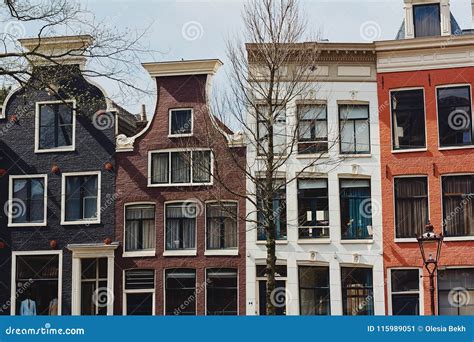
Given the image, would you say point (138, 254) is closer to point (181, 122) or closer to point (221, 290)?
point (221, 290)

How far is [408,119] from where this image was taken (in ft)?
70.0

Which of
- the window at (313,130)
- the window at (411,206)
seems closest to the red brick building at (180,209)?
the window at (313,130)

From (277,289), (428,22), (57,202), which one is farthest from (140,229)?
(428,22)

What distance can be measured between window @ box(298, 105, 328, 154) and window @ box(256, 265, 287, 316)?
3282 mm

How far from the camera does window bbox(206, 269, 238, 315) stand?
21.1 meters

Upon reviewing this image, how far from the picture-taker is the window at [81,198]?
21984 millimetres

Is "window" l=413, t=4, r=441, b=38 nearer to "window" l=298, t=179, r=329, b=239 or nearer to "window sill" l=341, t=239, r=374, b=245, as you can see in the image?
"window" l=298, t=179, r=329, b=239

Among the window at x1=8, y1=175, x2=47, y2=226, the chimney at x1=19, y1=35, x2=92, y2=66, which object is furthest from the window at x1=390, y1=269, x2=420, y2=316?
the chimney at x1=19, y1=35, x2=92, y2=66

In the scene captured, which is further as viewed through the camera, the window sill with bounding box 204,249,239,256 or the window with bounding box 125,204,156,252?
the window with bounding box 125,204,156,252

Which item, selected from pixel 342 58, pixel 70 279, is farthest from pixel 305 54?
pixel 70 279

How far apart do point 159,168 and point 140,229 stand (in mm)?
1770

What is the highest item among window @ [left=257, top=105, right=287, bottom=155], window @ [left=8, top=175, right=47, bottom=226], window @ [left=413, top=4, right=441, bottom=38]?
window @ [left=413, top=4, right=441, bottom=38]

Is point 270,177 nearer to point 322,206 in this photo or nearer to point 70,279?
point 322,206

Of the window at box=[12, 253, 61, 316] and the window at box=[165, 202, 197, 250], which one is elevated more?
the window at box=[165, 202, 197, 250]
